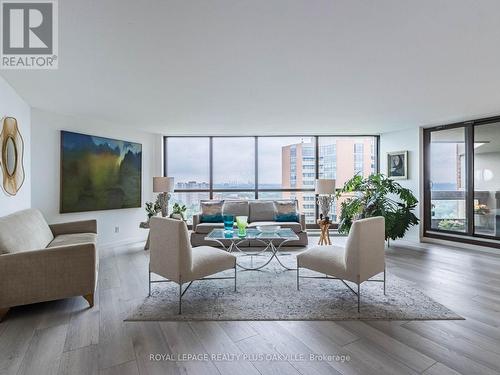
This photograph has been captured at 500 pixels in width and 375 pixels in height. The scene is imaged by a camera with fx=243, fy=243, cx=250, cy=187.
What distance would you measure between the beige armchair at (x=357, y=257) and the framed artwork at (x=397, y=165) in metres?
3.44

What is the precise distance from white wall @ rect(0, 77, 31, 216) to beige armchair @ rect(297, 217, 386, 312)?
3.56 meters

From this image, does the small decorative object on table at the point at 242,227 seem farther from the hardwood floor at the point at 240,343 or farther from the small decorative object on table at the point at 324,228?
the small decorative object on table at the point at 324,228

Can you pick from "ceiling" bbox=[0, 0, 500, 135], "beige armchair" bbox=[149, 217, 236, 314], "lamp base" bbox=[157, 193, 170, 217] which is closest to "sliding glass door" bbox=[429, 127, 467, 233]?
"ceiling" bbox=[0, 0, 500, 135]

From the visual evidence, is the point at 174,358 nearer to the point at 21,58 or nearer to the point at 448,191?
the point at 21,58

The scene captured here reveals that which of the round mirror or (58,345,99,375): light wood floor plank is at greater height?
the round mirror

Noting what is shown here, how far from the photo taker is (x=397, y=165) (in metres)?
5.44

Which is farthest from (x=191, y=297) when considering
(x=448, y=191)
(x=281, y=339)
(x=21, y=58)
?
(x=448, y=191)

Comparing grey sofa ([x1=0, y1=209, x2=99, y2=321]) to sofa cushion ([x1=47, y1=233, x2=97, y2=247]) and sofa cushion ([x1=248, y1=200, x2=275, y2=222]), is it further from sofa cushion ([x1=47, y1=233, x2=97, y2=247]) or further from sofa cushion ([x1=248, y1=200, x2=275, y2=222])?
sofa cushion ([x1=248, y1=200, x2=275, y2=222])

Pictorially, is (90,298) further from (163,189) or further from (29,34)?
(163,189)

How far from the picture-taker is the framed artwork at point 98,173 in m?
4.18

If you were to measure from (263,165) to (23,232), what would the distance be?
445cm

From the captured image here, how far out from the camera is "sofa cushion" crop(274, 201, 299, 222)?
199 inches

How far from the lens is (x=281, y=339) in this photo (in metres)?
1.90

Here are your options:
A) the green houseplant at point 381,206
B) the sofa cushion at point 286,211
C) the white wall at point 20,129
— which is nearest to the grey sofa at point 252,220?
the sofa cushion at point 286,211
